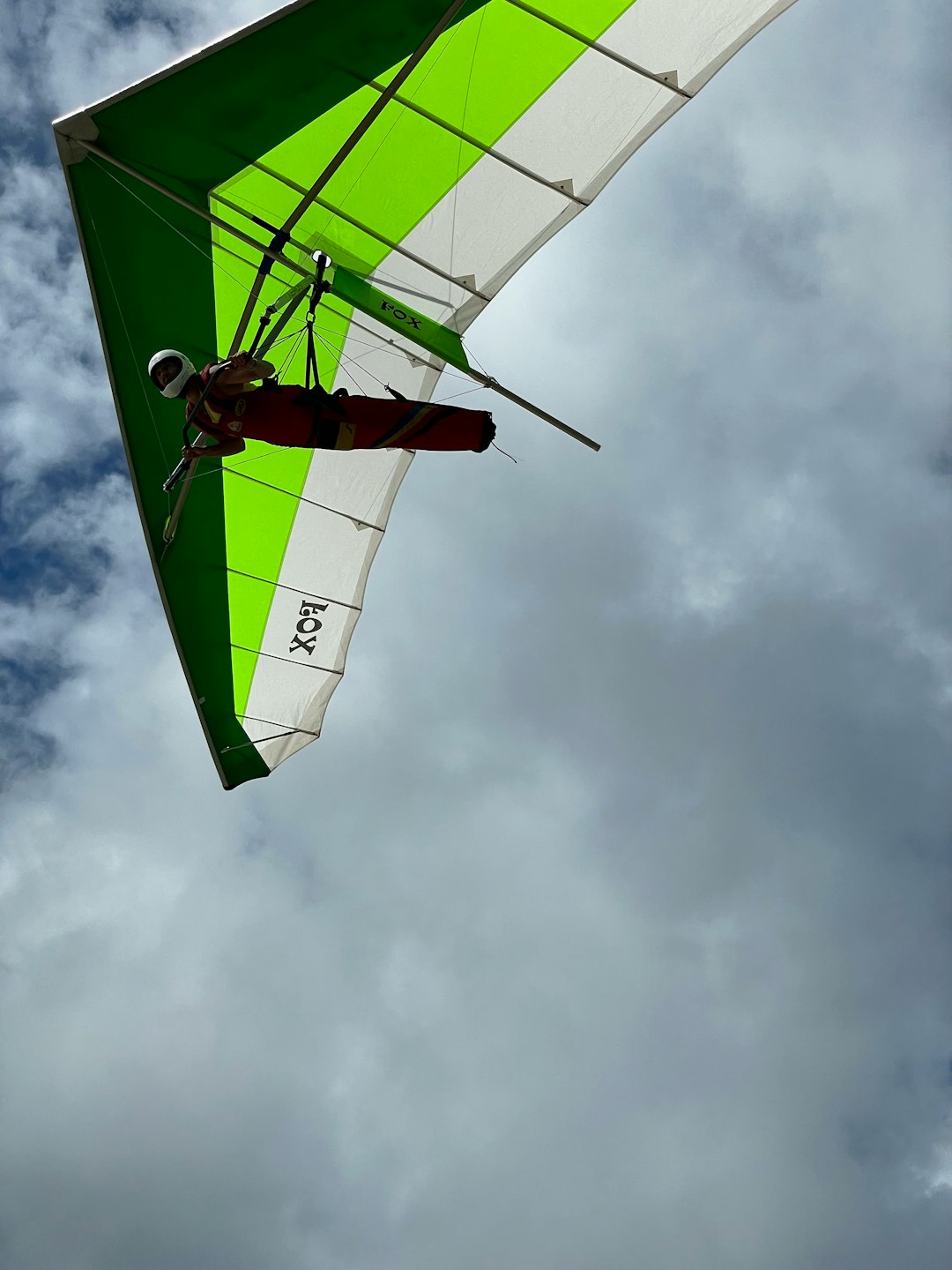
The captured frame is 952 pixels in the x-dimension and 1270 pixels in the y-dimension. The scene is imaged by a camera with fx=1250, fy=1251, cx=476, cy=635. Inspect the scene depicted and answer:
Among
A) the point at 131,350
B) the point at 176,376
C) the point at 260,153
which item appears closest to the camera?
the point at 176,376

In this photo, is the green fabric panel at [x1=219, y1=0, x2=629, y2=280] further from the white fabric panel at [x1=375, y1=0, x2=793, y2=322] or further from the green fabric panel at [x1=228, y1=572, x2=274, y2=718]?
the green fabric panel at [x1=228, y1=572, x2=274, y2=718]

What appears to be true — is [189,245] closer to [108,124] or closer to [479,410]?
[108,124]

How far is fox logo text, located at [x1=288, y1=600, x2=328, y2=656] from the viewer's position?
11.5m

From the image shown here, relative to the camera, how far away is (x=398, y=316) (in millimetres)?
8805

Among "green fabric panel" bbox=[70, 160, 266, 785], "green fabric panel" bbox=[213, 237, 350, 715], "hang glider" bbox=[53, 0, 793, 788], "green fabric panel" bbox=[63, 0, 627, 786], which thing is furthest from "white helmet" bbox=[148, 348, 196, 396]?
"green fabric panel" bbox=[213, 237, 350, 715]

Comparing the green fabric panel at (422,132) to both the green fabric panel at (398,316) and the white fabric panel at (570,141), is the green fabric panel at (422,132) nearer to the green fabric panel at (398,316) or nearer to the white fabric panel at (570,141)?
the white fabric panel at (570,141)

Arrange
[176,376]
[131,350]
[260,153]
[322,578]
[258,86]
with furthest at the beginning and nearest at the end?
[322,578]
[131,350]
[260,153]
[258,86]
[176,376]

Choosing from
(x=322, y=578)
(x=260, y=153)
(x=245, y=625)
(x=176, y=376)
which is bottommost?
(x=176, y=376)

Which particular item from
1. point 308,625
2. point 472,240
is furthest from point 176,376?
point 308,625

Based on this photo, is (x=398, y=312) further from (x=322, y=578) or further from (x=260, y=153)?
(x=322, y=578)

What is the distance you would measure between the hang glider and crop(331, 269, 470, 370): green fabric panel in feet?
0.06

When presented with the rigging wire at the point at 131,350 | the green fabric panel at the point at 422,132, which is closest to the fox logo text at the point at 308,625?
the rigging wire at the point at 131,350

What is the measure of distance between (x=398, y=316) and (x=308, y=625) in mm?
3637

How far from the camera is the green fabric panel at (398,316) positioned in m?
8.63
